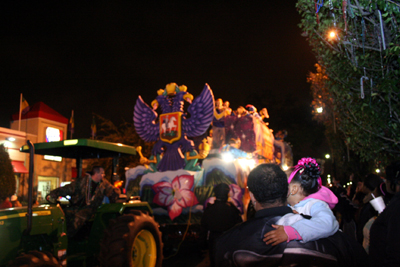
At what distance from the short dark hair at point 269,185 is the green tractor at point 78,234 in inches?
112

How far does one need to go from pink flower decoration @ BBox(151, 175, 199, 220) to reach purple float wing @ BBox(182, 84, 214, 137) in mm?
1651

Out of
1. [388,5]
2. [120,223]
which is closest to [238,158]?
[120,223]

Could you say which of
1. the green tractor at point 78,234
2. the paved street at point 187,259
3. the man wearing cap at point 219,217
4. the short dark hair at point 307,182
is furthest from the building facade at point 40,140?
the short dark hair at point 307,182

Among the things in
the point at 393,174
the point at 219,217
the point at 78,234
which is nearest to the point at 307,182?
the point at 393,174

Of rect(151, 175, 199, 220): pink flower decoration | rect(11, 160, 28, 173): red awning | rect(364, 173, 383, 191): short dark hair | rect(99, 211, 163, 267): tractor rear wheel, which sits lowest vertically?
rect(99, 211, 163, 267): tractor rear wheel

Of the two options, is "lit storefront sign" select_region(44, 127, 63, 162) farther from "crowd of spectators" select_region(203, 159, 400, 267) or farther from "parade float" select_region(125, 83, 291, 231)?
"crowd of spectators" select_region(203, 159, 400, 267)

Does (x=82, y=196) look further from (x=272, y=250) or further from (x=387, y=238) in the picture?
(x=387, y=238)

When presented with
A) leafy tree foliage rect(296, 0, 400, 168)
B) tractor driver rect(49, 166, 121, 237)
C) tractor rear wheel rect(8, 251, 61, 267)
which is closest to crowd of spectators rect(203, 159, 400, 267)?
tractor rear wheel rect(8, 251, 61, 267)

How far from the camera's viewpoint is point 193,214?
9.91 m

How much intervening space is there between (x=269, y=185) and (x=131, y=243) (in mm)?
3621

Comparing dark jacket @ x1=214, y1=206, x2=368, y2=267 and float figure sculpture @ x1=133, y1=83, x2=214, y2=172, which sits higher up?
float figure sculpture @ x1=133, y1=83, x2=214, y2=172

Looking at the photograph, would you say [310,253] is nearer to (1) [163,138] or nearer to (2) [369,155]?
(2) [369,155]

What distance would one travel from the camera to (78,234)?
5.68 m

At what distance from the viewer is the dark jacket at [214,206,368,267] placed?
1918 mm
